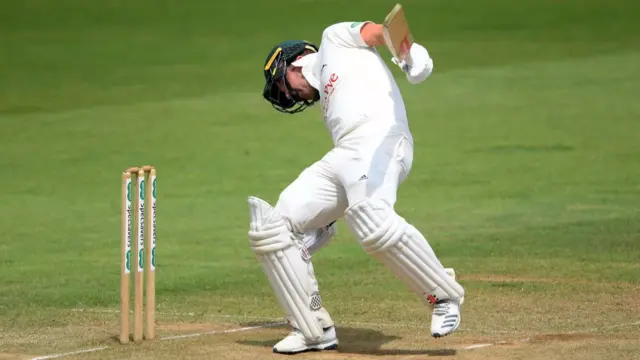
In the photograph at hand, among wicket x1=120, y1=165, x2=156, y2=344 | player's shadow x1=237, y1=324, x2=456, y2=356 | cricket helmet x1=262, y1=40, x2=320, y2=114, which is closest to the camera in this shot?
player's shadow x1=237, y1=324, x2=456, y2=356

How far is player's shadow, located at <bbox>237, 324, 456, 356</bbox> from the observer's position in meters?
6.57

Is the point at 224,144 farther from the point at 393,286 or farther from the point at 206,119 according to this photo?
the point at 393,286

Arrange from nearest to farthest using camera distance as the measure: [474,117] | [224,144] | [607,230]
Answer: [607,230] → [224,144] → [474,117]

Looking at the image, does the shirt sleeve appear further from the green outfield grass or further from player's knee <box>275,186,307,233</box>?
the green outfield grass

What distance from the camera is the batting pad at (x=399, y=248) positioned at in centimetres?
630

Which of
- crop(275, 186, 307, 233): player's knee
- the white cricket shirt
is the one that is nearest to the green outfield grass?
crop(275, 186, 307, 233): player's knee

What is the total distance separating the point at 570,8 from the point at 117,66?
23.4 ft

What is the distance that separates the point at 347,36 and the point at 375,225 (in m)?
0.97

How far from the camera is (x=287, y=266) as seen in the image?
21.4ft

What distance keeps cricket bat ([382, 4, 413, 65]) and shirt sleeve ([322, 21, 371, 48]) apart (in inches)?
16.2

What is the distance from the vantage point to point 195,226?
1116cm

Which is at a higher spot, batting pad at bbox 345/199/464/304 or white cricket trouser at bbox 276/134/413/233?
white cricket trouser at bbox 276/134/413/233

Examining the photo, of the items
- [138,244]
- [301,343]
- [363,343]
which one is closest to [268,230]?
[301,343]

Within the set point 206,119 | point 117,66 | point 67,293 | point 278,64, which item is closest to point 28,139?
point 206,119
